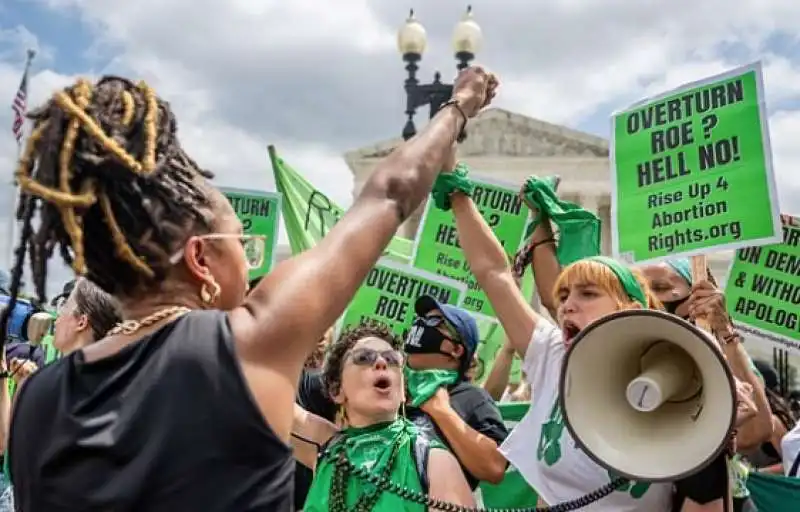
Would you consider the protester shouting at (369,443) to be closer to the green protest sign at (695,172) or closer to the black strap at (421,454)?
the black strap at (421,454)

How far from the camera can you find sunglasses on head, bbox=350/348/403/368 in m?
3.17

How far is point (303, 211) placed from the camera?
24.1 ft

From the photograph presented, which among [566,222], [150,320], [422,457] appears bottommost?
[422,457]

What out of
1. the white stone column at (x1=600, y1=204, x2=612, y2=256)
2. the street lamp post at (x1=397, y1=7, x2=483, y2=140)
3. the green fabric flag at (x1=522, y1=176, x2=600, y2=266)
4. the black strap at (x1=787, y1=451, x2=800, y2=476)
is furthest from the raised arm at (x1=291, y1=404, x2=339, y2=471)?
the white stone column at (x1=600, y1=204, x2=612, y2=256)

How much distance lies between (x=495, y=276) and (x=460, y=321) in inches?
25.1

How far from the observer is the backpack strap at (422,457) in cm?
284

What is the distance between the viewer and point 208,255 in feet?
4.84

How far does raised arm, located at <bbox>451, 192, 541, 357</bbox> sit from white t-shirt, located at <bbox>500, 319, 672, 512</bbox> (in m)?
0.05

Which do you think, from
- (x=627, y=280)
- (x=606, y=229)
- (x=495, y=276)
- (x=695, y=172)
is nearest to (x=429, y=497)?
(x=495, y=276)

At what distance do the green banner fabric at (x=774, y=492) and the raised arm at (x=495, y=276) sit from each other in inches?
42.7

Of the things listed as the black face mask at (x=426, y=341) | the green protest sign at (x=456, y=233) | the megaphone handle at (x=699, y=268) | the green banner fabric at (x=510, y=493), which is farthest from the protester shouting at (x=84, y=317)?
the green protest sign at (x=456, y=233)

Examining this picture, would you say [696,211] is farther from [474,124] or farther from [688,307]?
[474,124]

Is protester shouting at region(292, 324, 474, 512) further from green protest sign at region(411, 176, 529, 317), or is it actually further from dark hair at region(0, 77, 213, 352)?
green protest sign at region(411, 176, 529, 317)

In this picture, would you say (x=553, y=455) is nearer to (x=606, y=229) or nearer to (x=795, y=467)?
(x=795, y=467)
